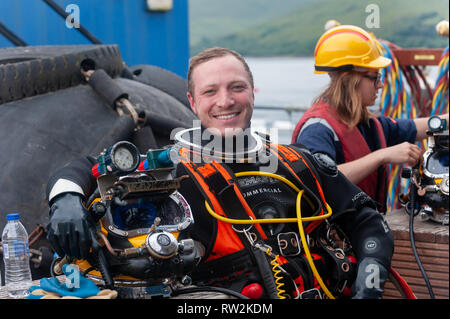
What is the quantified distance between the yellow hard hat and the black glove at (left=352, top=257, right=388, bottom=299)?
1.30 meters

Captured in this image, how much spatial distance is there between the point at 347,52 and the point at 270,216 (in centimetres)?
133

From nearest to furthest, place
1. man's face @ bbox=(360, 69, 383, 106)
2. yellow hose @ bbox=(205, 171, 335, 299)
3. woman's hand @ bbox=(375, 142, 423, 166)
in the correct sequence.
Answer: yellow hose @ bbox=(205, 171, 335, 299) < woman's hand @ bbox=(375, 142, 423, 166) < man's face @ bbox=(360, 69, 383, 106)

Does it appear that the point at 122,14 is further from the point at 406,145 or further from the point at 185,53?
the point at 406,145

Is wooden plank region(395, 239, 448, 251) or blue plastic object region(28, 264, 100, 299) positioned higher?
blue plastic object region(28, 264, 100, 299)

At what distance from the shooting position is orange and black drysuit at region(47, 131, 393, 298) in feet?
7.22

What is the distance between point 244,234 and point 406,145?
1.19 m

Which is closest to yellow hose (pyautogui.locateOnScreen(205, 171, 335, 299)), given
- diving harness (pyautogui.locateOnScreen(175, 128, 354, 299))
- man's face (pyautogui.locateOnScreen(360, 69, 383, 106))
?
diving harness (pyautogui.locateOnScreen(175, 128, 354, 299))

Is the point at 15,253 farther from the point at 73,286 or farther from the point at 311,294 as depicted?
the point at 311,294

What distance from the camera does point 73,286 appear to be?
186 centimetres

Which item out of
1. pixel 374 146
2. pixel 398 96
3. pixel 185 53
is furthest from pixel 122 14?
pixel 374 146

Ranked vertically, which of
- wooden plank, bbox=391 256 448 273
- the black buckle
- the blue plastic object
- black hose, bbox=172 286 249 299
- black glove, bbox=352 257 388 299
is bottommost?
wooden plank, bbox=391 256 448 273

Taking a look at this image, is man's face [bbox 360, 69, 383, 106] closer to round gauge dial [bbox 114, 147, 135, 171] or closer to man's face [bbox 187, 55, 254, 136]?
man's face [bbox 187, 55, 254, 136]

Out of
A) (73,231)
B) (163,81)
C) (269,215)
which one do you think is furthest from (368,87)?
(73,231)

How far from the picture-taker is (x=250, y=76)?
2.52 meters
